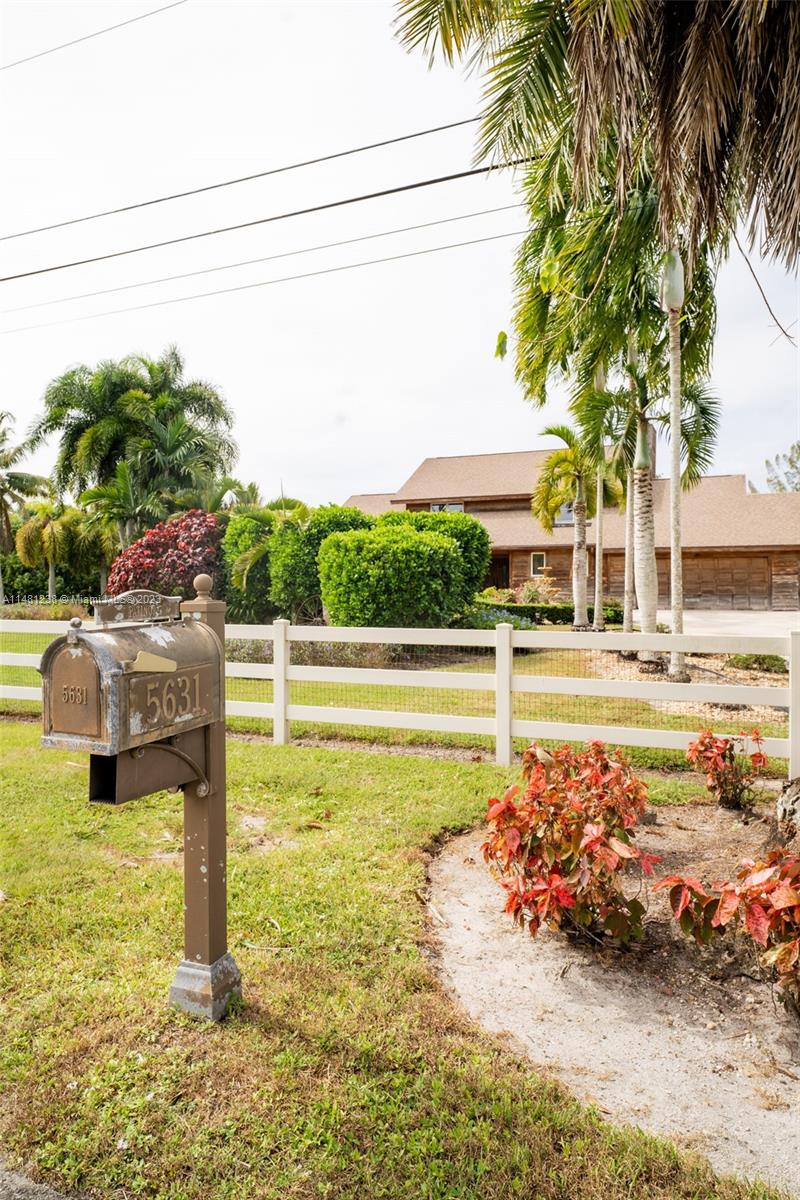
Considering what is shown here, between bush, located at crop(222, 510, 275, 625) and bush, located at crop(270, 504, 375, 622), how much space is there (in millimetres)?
537

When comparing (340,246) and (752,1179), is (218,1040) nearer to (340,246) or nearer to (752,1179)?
(752,1179)

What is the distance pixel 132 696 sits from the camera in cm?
215

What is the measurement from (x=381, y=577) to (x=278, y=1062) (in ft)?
33.7

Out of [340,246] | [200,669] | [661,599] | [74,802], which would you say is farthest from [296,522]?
[661,599]

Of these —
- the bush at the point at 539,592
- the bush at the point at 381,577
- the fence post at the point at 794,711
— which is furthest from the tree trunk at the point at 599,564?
the fence post at the point at 794,711

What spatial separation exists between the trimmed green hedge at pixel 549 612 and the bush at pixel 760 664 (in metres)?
7.85

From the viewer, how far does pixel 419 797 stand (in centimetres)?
511

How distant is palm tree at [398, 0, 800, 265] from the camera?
364 centimetres

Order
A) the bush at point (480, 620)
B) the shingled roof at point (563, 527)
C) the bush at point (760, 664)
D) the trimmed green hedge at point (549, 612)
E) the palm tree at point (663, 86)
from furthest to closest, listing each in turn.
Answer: the shingled roof at point (563, 527), the trimmed green hedge at point (549, 612), the bush at point (480, 620), the bush at point (760, 664), the palm tree at point (663, 86)

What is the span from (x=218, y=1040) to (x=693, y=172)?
197 inches

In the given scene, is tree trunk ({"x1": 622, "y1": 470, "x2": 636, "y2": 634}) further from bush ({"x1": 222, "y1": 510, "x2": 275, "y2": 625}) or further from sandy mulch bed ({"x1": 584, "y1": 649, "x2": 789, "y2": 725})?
bush ({"x1": 222, "y1": 510, "x2": 275, "y2": 625})

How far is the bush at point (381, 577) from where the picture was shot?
12.4 metres

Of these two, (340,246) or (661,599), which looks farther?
(661,599)

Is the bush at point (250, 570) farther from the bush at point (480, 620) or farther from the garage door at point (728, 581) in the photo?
the garage door at point (728, 581)
